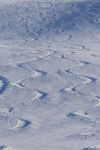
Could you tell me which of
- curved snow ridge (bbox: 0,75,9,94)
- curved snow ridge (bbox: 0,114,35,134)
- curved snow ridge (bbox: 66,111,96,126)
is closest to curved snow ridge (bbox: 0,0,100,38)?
curved snow ridge (bbox: 0,75,9,94)

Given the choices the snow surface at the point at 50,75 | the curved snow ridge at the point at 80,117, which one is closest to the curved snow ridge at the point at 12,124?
the snow surface at the point at 50,75

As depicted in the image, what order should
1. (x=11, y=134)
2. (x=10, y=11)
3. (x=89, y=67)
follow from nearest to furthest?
(x=11, y=134) < (x=89, y=67) < (x=10, y=11)

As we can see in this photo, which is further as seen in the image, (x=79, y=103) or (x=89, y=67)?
(x=89, y=67)

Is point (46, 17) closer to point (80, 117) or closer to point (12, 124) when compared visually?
point (80, 117)

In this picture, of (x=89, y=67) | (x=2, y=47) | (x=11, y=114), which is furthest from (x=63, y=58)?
(x=11, y=114)

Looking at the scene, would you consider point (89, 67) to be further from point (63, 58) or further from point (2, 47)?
point (2, 47)

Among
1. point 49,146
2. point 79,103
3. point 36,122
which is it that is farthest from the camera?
point 79,103

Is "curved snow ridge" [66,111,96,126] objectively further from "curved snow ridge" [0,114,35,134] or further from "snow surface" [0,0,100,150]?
"curved snow ridge" [0,114,35,134]
